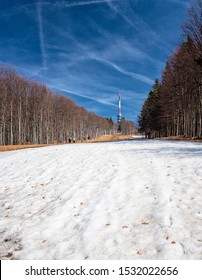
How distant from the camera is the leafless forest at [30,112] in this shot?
42.8 meters

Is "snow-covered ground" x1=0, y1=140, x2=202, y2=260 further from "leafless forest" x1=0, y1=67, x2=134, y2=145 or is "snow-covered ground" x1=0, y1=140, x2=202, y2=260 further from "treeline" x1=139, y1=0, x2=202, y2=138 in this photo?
"leafless forest" x1=0, y1=67, x2=134, y2=145

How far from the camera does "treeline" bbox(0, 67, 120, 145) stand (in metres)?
42.7

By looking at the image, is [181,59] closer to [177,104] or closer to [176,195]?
[177,104]

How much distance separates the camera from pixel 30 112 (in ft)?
167

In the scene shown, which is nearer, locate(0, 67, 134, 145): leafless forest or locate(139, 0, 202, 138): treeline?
locate(139, 0, 202, 138): treeline

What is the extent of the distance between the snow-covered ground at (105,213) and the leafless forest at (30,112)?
112 feet

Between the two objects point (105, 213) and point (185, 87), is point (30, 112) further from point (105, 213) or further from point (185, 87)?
point (105, 213)

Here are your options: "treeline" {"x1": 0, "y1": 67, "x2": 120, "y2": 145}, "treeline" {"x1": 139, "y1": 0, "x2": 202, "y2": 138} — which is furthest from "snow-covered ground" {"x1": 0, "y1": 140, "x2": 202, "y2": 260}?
"treeline" {"x1": 0, "y1": 67, "x2": 120, "y2": 145}

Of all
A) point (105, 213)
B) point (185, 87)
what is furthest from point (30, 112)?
point (105, 213)

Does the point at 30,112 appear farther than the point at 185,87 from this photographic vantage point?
Yes

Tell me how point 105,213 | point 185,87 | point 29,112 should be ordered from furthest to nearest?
1. point 29,112
2. point 185,87
3. point 105,213

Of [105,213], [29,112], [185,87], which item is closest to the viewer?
[105,213]

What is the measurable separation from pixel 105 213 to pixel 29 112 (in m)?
47.8
